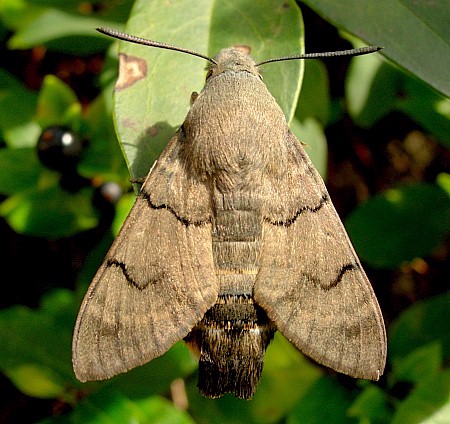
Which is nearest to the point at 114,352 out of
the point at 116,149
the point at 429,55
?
the point at 116,149

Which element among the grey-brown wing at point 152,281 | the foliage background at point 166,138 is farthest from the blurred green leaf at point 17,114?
the grey-brown wing at point 152,281

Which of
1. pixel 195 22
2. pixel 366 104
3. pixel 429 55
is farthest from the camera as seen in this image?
pixel 366 104

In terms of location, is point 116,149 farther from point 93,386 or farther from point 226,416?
point 226,416

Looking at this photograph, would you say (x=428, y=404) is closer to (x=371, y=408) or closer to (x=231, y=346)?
(x=371, y=408)

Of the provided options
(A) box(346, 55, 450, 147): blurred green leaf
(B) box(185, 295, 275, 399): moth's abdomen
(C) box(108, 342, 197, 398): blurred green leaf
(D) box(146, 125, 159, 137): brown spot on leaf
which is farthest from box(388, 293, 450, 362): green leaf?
(D) box(146, 125, 159, 137): brown spot on leaf

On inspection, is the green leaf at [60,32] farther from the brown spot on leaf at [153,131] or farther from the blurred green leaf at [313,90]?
the brown spot on leaf at [153,131]

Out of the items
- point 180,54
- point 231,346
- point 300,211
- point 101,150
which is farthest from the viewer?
point 101,150

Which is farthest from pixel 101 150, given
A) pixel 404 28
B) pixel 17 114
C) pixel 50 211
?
pixel 404 28
